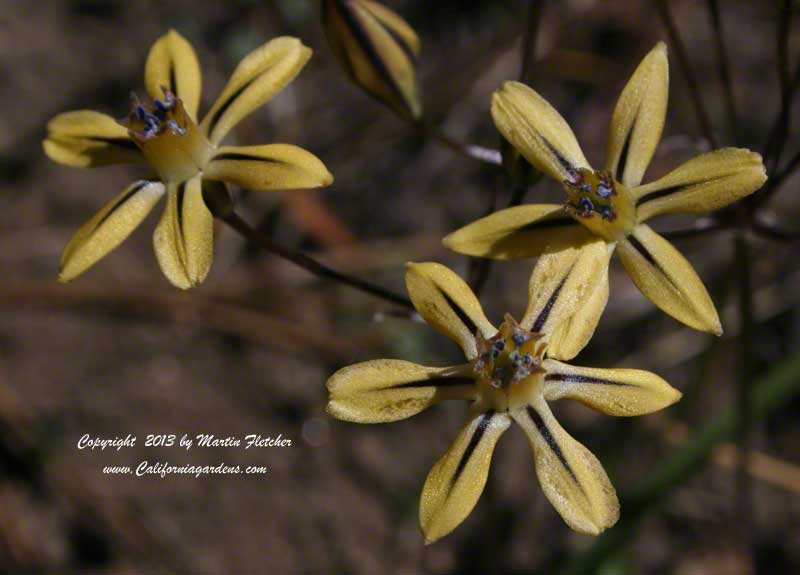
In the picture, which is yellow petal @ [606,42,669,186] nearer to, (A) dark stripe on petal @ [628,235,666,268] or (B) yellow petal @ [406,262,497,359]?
(A) dark stripe on petal @ [628,235,666,268]

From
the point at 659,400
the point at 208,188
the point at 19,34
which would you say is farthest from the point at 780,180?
the point at 19,34

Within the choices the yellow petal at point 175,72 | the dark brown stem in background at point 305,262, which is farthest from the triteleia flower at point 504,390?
the yellow petal at point 175,72

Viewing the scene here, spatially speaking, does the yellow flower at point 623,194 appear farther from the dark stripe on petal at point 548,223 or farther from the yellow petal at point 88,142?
the yellow petal at point 88,142

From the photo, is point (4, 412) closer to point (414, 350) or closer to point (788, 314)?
point (414, 350)

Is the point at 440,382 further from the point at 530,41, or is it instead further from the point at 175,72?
the point at 175,72

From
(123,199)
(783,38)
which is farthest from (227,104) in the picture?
(783,38)

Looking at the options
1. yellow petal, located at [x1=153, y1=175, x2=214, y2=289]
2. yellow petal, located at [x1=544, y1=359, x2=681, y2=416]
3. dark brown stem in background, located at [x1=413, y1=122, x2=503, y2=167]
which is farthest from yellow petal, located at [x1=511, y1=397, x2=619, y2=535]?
yellow petal, located at [x1=153, y1=175, x2=214, y2=289]
